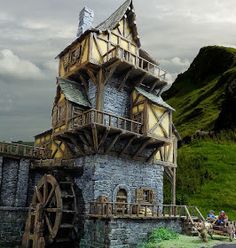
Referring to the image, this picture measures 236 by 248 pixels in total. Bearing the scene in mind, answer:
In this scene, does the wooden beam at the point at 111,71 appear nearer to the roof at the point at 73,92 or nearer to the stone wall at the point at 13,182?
the roof at the point at 73,92

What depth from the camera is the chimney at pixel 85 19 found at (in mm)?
29391

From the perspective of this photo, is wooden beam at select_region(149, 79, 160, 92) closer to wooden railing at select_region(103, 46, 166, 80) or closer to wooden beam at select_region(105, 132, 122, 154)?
wooden railing at select_region(103, 46, 166, 80)

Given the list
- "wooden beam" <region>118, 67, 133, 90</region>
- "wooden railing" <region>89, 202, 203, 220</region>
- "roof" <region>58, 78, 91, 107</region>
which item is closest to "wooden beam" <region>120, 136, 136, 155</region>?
"wooden railing" <region>89, 202, 203, 220</region>

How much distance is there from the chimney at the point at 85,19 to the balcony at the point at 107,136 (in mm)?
7998

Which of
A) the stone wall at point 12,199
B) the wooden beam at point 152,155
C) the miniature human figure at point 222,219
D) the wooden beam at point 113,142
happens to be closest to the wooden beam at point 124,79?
the wooden beam at point 113,142

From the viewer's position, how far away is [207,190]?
35.1m

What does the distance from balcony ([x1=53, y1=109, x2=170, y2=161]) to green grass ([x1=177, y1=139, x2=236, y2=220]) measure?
30.9 ft

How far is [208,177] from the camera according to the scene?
37125 millimetres

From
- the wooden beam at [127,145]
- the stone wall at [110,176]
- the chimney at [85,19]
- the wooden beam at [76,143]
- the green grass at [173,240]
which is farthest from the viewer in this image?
the chimney at [85,19]

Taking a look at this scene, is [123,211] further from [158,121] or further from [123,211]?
[158,121]

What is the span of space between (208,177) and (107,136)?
16.5 metres

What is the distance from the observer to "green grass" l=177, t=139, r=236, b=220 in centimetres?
3309

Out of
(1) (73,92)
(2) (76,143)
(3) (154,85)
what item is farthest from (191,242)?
(1) (73,92)

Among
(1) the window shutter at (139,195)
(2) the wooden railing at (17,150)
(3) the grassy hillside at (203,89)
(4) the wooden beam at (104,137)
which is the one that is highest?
(3) the grassy hillside at (203,89)
